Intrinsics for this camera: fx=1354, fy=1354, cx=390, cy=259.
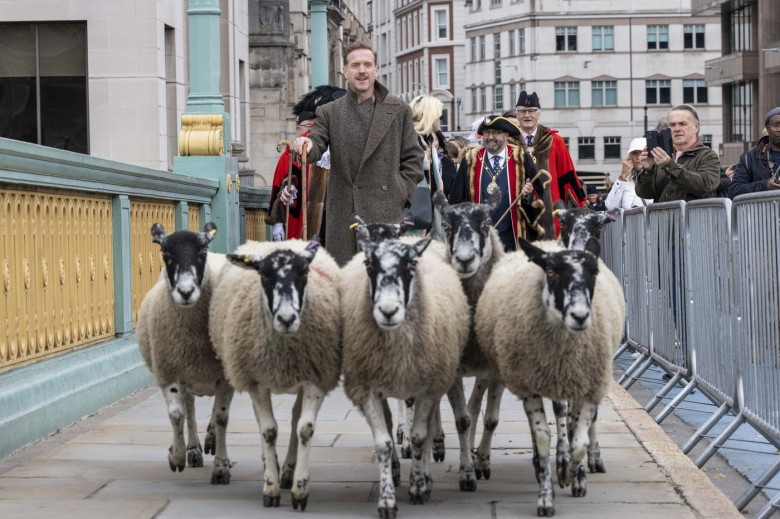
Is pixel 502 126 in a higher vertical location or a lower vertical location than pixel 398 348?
higher

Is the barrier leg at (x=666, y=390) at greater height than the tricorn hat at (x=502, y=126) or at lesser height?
lesser

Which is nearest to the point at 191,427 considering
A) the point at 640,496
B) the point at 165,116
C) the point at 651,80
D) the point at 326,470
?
the point at 326,470

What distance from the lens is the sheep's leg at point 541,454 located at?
5.91m

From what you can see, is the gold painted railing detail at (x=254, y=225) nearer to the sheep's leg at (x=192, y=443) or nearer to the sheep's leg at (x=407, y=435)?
the sheep's leg at (x=407, y=435)

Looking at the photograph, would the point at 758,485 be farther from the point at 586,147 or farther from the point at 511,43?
the point at 511,43

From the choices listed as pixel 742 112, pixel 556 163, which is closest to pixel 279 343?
pixel 556 163

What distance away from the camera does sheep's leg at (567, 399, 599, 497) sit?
6262mm

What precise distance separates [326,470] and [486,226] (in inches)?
60.3

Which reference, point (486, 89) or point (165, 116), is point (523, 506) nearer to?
point (165, 116)

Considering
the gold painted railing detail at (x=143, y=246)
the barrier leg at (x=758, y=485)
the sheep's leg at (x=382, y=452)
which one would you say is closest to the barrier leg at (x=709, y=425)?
the barrier leg at (x=758, y=485)

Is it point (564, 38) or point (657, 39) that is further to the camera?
point (564, 38)

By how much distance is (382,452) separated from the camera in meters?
6.04

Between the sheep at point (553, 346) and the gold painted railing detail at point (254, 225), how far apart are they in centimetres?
984

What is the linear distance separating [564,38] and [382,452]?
91.2m
